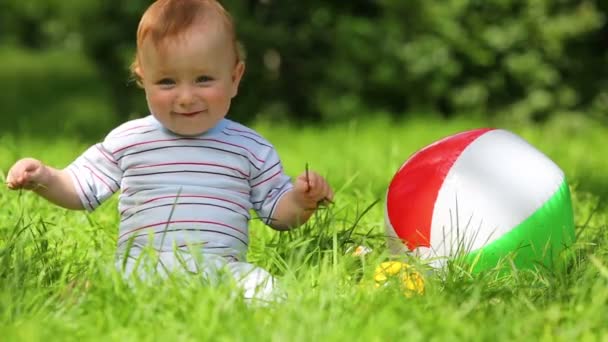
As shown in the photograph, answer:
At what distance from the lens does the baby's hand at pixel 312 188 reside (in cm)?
294

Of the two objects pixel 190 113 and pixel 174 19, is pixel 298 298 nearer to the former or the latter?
pixel 190 113

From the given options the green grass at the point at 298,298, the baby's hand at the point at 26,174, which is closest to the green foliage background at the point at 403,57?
the green grass at the point at 298,298

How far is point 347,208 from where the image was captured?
382cm

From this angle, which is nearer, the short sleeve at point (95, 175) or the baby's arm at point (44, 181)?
the baby's arm at point (44, 181)

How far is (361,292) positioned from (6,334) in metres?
0.88

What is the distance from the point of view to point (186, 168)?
121 inches

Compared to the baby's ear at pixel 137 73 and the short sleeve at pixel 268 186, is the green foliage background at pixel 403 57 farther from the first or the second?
the short sleeve at pixel 268 186

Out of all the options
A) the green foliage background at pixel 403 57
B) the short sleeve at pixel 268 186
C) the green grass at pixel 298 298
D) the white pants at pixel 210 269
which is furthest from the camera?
the green foliage background at pixel 403 57

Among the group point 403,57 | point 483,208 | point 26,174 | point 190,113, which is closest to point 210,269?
point 190,113

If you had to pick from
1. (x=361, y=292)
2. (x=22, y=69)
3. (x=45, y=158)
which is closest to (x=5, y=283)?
(x=361, y=292)

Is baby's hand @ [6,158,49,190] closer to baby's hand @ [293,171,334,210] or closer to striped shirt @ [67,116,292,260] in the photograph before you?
striped shirt @ [67,116,292,260]

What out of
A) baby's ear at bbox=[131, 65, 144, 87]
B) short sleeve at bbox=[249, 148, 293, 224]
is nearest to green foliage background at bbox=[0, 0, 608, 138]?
baby's ear at bbox=[131, 65, 144, 87]

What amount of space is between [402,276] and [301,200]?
0.37m

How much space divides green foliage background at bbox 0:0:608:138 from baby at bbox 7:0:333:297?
4617 mm
